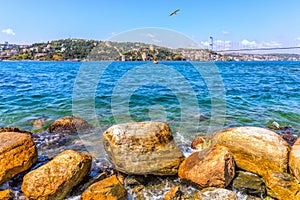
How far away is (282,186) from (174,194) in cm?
201

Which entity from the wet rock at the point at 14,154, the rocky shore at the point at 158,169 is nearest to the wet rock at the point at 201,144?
the rocky shore at the point at 158,169

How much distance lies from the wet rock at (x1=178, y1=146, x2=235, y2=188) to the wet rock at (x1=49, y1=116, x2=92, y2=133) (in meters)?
4.66

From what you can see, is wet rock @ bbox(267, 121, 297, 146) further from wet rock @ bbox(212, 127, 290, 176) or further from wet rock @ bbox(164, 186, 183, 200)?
wet rock @ bbox(164, 186, 183, 200)

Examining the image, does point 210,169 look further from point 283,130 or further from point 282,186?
point 283,130

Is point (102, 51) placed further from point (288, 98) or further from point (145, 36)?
point (288, 98)

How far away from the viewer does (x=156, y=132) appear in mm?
4648

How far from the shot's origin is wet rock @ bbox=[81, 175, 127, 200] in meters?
3.79

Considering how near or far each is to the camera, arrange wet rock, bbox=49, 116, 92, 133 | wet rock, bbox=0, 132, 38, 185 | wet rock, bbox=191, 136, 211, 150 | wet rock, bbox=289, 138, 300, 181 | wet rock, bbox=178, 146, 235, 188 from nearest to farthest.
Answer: wet rock, bbox=289, 138, 300, 181 < wet rock, bbox=178, 146, 235, 188 < wet rock, bbox=0, 132, 38, 185 < wet rock, bbox=191, 136, 211, 150 < wet rock, bbox=49, 116, 92, 133

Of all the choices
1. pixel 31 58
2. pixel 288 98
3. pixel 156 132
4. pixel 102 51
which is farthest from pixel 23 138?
pixel 31 58

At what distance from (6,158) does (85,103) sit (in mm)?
8237

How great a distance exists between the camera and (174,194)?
159 inches

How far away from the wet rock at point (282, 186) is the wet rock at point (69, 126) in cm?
616

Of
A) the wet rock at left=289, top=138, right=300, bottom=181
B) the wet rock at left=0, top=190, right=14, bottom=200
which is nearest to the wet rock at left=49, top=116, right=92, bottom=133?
the wet rock at left=0, top=190, right=14, bottom=200

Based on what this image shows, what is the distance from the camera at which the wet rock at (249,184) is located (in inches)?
165
